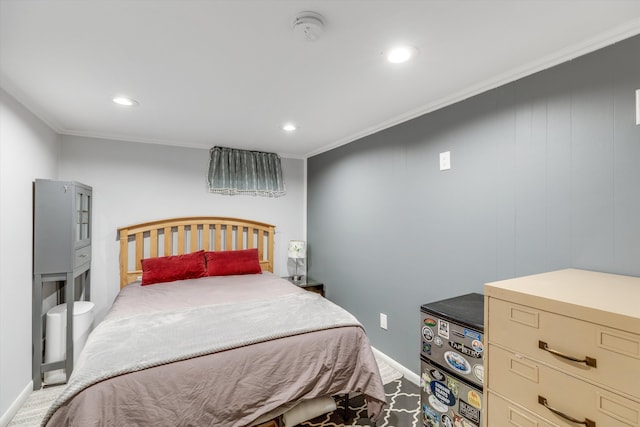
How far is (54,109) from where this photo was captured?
2432mm

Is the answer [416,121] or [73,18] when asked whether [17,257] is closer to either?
[73,18]

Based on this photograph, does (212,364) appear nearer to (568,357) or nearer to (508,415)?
(508,415)

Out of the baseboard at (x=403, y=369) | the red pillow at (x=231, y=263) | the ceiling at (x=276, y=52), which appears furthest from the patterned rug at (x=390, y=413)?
the ceiling at (x=276, y=52)

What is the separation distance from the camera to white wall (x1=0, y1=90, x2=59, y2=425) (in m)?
1.91

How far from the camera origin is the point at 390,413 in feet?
6.83

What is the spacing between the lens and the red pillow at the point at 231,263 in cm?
333

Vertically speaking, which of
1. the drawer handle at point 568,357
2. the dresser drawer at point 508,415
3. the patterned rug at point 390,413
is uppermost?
the drawer handle at point 568,357

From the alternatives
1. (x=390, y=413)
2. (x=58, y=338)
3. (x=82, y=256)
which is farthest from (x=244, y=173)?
(x=390, y=413)

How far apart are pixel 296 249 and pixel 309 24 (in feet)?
9.47

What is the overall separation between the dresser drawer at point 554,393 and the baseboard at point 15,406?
2873 millimetres

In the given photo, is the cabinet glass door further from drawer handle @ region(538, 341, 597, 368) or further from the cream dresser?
drawer handle @ region(538, 341, 597, 368)

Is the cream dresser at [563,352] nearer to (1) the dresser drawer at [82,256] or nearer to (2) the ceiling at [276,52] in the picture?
(2) the ceiling at [276,52]

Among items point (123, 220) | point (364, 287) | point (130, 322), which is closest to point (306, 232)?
point (364, 287)

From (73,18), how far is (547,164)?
2482mm
